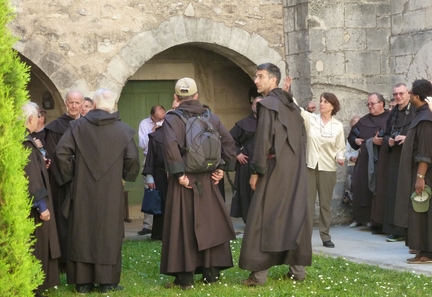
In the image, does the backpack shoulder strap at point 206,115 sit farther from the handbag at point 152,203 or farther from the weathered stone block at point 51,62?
the weathered stone block at point 51,62

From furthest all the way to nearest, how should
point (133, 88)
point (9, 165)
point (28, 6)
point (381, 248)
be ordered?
point (133, 88), point (28, 6), point (381, 248), point (9, 165)

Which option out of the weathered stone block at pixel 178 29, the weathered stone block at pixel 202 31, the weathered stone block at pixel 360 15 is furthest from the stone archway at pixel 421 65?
the weathered stone block at pixel 178 29

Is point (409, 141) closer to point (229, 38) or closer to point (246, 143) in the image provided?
point (246, 143)

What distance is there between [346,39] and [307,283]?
17.3 ft

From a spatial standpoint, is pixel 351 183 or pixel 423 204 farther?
pixel 351 183

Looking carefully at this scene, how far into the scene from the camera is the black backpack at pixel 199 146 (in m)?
6.93

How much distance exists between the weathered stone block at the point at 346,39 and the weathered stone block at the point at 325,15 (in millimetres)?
102

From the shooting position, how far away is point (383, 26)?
1182 cm

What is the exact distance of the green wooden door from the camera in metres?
12.9

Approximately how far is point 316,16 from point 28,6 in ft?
12.3

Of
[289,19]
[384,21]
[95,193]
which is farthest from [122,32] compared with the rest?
[95,193]

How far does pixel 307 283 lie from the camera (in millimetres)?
7121

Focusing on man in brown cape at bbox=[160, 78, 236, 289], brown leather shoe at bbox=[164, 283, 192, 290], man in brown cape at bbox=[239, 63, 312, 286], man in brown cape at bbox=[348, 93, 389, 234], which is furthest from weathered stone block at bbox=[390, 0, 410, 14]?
brown leather shoe at bbox=[164, 283, 192, 290]

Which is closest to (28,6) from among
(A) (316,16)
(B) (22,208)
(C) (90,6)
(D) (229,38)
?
(C) (90,6)
